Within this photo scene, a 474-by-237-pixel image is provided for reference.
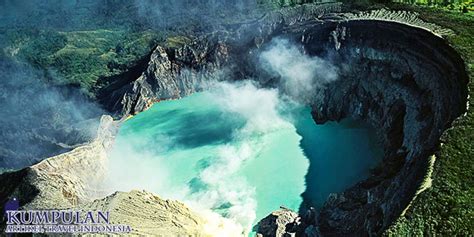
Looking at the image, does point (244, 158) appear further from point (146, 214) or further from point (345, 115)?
point (146, 214)

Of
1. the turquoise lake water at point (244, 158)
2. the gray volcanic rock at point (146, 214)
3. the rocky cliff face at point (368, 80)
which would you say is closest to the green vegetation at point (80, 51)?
the rocky cliff face at point (368, 80)

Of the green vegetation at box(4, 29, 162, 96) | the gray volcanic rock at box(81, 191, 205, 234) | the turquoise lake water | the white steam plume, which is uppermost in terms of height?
the green vegetation at box(4, 29, 162, 96)

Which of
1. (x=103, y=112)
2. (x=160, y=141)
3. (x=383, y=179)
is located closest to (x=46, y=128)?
(x=160, y=141)

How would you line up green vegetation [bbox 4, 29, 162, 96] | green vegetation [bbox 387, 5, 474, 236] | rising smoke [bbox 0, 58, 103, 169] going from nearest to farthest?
green vegetation [bbox 387, 5, 474, 236]
rising smoke [bbox 0, 58, 103, 169]
green vegetation [bbox 4, 29, 162, 96]

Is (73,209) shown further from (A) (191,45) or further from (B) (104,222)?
(A) (191,45)

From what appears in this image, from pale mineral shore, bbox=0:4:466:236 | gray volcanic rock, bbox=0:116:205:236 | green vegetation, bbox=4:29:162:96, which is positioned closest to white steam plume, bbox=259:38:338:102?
pale mineral shore, bbox=0:4:466:236

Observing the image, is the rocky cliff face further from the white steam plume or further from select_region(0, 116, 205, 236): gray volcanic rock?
select_region(0, 116, 205, 236): gray volcanic rock

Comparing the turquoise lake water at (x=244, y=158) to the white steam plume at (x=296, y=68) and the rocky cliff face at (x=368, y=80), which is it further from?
the rocky cliff face at (x=368, y=80)

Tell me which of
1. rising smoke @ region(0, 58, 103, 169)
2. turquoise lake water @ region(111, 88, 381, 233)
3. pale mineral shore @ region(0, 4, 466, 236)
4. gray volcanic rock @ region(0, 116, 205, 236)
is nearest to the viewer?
gray volcanic rock @ region(0, 116, 205, 236)
